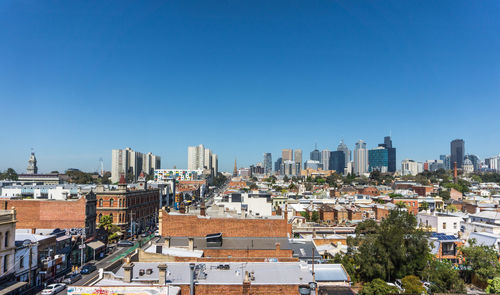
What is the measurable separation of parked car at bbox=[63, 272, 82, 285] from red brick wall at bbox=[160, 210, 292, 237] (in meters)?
11.5

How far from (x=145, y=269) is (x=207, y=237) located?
36.5ft

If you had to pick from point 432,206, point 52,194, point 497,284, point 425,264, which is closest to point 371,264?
point 425,264

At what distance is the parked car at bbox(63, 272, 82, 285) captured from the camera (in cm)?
3884

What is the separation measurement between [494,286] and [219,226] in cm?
2492

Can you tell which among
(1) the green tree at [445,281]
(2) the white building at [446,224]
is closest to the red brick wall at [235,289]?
(1) the green tree at [445,281]

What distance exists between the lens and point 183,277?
23.6 meters

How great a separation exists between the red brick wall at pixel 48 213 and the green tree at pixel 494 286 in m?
50.2

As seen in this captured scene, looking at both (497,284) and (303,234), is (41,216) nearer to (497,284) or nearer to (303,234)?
(303,234)

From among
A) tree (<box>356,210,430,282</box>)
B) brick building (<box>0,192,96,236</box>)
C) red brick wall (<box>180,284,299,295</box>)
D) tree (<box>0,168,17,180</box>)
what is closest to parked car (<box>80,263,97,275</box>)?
brick building (<box>0,192,96,236</box>)

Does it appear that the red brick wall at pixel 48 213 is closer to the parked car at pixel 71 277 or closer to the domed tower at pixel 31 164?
the parked car at pixel 71 277

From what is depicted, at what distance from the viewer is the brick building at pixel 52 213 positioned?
54.8 meters

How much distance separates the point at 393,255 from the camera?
3369 centimetres

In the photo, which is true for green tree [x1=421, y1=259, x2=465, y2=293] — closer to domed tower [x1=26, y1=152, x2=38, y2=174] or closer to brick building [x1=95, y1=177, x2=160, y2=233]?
brick building [x1=95, y1=177, x2=160, y2=233]

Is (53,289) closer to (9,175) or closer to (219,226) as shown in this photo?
(219,226)
